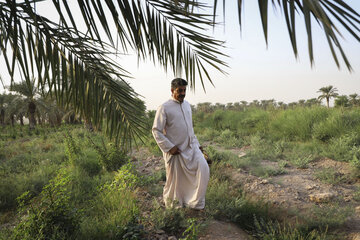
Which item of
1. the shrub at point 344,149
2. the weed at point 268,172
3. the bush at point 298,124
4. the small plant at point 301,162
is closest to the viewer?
the weed at point 268,172

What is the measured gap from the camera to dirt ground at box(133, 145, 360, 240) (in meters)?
2.72

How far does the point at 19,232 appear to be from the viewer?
6.58 feet

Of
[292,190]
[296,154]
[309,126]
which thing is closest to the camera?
[292,190]

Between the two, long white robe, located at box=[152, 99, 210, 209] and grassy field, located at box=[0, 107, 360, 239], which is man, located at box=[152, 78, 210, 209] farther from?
grassy field, located at box=[0, 107, 360, 239]

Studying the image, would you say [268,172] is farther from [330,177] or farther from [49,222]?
[49,222]

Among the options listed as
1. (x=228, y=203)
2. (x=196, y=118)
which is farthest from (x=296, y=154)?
(x=196, y=118)

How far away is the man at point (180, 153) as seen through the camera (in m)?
3.05

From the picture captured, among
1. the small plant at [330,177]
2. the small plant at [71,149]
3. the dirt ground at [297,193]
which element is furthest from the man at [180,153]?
the small plant at [71,149]

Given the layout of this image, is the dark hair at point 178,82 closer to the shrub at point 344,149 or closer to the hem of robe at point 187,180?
the hem of robe at point 187,180

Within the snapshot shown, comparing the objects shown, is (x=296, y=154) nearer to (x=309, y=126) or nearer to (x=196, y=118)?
(x=309, y=126)

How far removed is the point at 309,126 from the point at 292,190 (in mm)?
4795

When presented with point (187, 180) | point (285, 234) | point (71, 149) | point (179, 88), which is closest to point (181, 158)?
point (187, 180)

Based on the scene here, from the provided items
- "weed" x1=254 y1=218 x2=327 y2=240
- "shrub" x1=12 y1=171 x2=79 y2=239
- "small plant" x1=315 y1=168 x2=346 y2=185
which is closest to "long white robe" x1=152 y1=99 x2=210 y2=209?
"weed" x1=254 y1=218 x2=327 y2=240

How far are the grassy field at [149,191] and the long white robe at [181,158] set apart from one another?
219 mm
